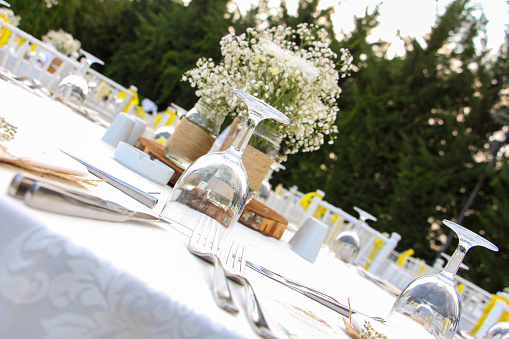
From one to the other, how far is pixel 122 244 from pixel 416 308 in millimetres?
755

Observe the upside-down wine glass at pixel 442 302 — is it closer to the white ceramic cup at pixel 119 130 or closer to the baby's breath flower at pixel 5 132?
the baby's breath flower at pixel 5 132

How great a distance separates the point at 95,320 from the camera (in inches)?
19.9

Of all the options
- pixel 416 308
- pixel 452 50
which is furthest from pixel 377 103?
pixel 416 308

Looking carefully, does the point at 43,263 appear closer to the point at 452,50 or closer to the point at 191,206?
the point at 191,206

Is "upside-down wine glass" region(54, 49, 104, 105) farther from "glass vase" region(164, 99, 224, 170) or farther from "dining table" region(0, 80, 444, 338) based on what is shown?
"dining table" region(0, 80, 444, 338)

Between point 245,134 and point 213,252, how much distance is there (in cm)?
28

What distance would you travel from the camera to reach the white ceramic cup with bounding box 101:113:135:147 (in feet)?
6.26

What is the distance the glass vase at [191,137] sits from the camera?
A: 1.89 metres

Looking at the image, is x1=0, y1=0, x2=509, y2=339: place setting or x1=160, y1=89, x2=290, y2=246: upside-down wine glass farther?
x1=160, y1=89, x2=290, y2=246: upside-down wine glass

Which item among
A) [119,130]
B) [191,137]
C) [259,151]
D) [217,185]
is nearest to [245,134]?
[217,185]

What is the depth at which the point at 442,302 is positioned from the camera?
42.4 inches

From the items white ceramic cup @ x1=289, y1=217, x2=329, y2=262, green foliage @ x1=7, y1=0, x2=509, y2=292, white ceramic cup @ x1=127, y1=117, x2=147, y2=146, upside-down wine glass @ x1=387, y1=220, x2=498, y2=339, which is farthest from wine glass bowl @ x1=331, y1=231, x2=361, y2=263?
green foliage @ x1=7, y1=0, x2=509, y2=292

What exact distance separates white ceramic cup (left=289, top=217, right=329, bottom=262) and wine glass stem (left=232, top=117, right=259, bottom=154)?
1000 millimetres

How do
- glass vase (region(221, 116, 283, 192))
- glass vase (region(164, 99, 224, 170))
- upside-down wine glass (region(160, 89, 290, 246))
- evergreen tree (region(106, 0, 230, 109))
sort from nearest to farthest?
upside-down wine glass (region(160, 89, 290, 246)) < glass vase (region(221, 116, 283, 192)) < glass vase (region(164, 99, 224, 170)) < evergreen tree (region(106, 0, 230, 109))
